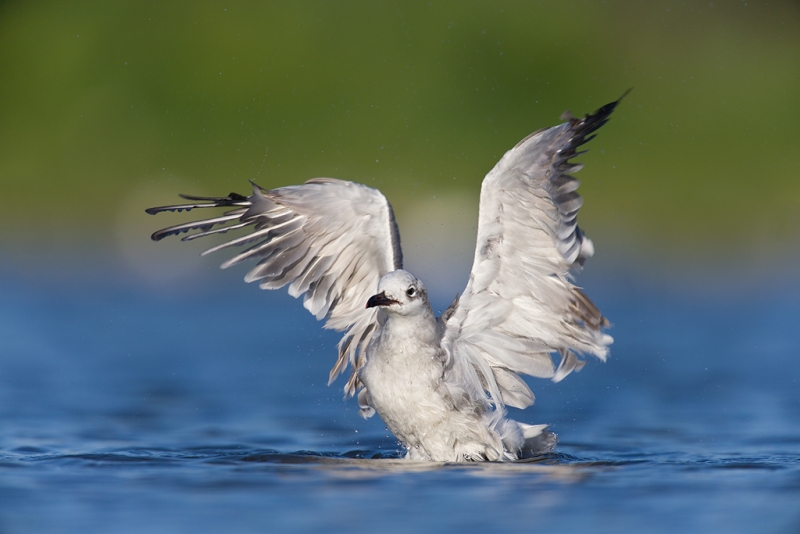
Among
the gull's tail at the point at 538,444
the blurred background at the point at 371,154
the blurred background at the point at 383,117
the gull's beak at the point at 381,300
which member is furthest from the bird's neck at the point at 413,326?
the blurred background at the point at 383,117

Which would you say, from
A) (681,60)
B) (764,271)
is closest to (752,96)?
(681,60)

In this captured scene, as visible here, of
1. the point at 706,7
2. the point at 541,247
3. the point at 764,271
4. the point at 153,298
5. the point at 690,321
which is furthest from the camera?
the point at 706,7

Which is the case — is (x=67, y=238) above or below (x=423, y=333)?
above

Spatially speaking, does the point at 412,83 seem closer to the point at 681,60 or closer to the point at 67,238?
the point at 681,60

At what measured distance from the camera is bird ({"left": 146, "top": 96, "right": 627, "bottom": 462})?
6.91 meters

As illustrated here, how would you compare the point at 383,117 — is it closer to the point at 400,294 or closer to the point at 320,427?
the point at 320,427

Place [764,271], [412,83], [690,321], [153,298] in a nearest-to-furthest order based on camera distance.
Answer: [690,321] → [153,298] → [764,271] → [412,83]

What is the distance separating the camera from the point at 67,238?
57.9 ft

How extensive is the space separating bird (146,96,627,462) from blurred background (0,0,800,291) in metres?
8.89

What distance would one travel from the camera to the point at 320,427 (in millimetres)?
8766

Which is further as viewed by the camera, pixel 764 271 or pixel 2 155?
pixel 2 155

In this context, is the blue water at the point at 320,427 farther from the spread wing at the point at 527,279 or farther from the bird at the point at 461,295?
the spread wing at the point at 527,279

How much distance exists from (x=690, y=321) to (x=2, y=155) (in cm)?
1113

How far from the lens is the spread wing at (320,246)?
25.4ft
